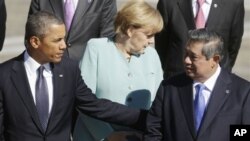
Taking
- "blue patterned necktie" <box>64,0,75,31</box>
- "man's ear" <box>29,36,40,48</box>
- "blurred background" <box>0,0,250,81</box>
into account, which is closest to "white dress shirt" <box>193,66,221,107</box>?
"man's ear" <box>29,36,40,48</box>

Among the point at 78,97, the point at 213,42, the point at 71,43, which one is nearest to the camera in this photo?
the point at 213,42

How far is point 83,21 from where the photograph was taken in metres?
9.14

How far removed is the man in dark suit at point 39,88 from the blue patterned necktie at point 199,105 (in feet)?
2.93

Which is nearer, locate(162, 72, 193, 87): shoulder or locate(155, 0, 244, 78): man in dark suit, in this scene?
locate(162, 72, 193, 87): shoulder

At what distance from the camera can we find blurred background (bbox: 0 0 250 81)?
13727 millimetres

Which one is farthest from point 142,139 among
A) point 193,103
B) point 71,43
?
point 71,43

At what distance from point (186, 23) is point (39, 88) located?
2301 mm

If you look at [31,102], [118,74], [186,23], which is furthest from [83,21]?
[31,102]

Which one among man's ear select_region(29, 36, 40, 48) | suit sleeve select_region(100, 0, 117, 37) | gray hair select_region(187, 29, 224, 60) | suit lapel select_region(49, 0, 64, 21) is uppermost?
man's ear select_region(29, 36, 40, 48)

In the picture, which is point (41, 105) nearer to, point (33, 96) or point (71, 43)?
point (33, 96)

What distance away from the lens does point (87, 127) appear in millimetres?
7742

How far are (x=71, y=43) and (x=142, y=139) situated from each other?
7.08 feet

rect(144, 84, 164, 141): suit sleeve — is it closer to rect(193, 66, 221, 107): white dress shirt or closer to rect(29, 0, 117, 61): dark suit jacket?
rect(193, 66, 221, 107): white dress shirt

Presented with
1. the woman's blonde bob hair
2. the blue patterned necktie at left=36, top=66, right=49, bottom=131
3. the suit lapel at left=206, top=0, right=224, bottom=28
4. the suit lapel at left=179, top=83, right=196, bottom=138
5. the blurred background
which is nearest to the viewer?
the suit lapel at left=179, top=83, right=196, bottom=138
